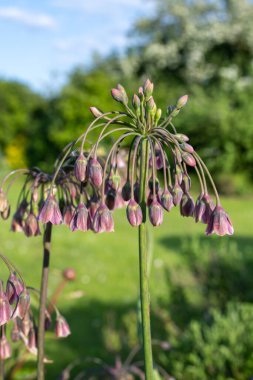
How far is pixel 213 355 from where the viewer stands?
3.56 meters

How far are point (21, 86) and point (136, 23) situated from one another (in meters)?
9.82

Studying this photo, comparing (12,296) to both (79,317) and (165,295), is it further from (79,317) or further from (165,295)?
(79,317)

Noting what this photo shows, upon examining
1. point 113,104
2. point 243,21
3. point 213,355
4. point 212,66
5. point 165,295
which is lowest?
point 213,355

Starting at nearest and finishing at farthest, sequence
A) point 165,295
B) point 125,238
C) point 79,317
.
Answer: point 165,295 → point 79,317 → point 125,238

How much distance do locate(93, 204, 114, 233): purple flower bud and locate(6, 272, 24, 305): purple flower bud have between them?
0.23 meters

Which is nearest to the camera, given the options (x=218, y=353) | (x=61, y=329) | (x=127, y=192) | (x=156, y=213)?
(x=156, y=213)

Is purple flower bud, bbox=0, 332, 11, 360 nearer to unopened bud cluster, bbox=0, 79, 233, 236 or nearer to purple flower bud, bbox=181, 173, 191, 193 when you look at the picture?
unopened bud cluster, bbox=0, 79, 233, 236

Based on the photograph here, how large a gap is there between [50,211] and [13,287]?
0.67ft

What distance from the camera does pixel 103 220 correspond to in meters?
1.47

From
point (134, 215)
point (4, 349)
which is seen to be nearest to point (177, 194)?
point (134, 215)

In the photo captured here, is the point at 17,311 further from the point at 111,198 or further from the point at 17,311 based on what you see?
the point at 111,198

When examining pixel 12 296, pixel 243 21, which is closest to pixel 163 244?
pixel 12 296

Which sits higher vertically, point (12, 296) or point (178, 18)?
point (178, 18)

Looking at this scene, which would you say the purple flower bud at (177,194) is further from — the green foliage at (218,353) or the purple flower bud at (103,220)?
the green foliage at (218,353)
